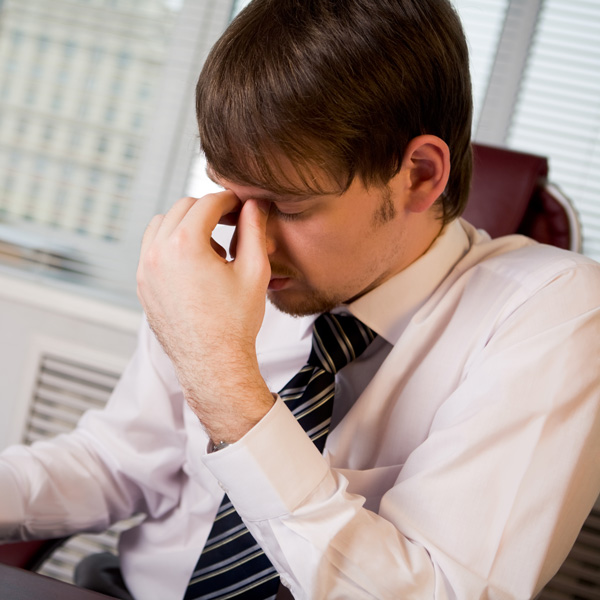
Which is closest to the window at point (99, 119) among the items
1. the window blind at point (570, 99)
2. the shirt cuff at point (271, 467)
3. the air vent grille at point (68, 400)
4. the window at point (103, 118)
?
the window at point (103, 118)

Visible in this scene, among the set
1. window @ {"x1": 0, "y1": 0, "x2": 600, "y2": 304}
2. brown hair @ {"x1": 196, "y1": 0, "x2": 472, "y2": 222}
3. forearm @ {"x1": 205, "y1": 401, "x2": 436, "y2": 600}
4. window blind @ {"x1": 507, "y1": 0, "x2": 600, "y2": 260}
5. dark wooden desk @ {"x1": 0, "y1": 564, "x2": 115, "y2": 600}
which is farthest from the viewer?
window @ {"x1": 0, "y1": 0, "x2": 600, "y2": 304}

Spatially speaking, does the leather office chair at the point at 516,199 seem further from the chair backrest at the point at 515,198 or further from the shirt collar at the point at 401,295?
the shirt collar at the point at 401,295

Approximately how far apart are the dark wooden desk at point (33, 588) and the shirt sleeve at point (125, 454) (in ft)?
1.44

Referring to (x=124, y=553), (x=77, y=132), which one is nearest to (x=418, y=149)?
(x=124, y=553)

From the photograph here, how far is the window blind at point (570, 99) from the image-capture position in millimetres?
1799

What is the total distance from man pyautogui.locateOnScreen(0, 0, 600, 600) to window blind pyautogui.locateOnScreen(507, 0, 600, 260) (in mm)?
804

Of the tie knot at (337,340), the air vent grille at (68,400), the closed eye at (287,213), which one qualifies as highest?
the closed eye at (287,213)

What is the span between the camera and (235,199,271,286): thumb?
0.87m

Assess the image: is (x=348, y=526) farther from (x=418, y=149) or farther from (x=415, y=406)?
(x=418, y=149)

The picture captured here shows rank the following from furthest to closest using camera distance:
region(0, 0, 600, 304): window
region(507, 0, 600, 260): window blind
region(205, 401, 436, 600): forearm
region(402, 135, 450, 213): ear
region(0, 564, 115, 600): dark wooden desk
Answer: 1. region(0, 0, 600, 304): window
2. region(507, 0, 600, 260): window blind
3. region(402, 135, 450, 213): ear
4. region(205, 401, 436, 600): forearm
5. region(0, 564, 115, 600): dark wooden desk

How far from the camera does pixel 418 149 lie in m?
0.99

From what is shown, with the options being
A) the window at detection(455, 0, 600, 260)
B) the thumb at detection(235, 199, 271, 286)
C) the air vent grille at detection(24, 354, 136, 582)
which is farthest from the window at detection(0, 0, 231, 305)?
the thumb at detection(235, 199, 271, 286)

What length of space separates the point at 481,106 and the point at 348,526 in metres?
1.46

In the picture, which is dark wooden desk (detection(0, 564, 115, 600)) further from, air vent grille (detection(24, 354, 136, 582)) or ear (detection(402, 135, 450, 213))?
air vent grille (detection(24, 354, 136, 582))
